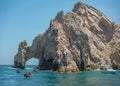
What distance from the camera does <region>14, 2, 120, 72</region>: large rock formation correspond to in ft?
378

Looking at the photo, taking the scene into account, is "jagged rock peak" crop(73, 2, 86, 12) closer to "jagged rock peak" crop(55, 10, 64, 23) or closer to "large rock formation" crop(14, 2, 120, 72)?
"large rock formation" crop(14, 2, 120, 72)

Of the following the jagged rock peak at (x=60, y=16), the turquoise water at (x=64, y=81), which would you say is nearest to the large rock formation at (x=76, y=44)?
the jagged rock peak at (x=60, y=16)

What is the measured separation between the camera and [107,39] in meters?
147

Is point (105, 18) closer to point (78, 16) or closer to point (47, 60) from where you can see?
point (78, 16)

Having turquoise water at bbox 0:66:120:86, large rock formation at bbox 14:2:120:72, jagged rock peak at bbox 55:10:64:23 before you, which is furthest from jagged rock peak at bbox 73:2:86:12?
turquoise water at bbox 0:66:120:86

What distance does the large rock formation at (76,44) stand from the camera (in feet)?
→ 378

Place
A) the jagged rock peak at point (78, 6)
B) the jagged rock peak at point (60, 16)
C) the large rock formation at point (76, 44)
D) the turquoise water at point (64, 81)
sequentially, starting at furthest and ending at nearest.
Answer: the jagged rock peak at point (78, 6) < the jagged rock peak at point (60, 16) < the large rock formation at point (76, 44) < the turquoise water at point (64, 81)

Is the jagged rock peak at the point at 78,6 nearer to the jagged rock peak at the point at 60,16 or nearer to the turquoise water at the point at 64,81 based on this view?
the jagged rock peak at the point at 60,16

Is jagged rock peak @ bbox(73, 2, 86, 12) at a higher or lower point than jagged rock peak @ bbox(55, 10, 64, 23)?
higher

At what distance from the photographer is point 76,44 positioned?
12212cm

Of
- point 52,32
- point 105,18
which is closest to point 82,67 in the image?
point 52,32

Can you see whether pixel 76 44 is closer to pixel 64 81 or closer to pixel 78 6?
pixel 78 6

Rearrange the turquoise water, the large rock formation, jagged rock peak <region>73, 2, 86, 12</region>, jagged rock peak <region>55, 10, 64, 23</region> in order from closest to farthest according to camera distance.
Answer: the turquoise water → the large rock formation → jagged rock peak <region>55, 10, 64, 23</region> → jagged rock peak <region>73, 2, 86, 12</region>

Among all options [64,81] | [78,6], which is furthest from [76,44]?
[64,81]
